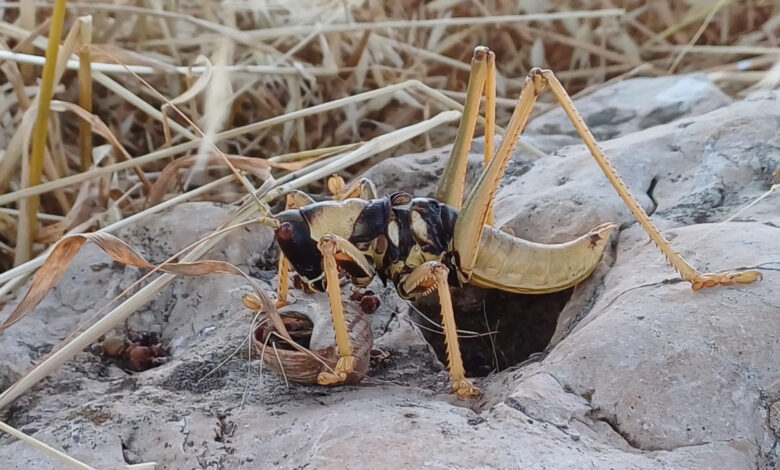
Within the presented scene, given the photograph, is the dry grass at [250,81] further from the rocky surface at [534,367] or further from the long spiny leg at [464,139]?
the long spiny leg at [464,139]

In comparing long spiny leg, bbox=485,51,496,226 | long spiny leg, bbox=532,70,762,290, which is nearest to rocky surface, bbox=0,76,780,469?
long spiny leg, bbox=532,70,762,290

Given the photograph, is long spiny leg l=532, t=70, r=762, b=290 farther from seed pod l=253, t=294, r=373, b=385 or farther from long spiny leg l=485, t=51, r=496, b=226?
seed pod l=253, t=294, r=373, b=385

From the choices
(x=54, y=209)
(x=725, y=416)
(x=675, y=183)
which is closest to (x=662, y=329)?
(x=725, y=416)

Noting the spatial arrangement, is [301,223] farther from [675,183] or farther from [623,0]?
[623,0]

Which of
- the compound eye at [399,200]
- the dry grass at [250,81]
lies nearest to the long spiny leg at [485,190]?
the compound eye at [399,200]

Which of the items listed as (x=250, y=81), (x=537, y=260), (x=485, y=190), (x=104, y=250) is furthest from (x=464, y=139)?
(x=250, y=81)

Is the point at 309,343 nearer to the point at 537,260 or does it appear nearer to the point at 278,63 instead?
the point at 537,260
